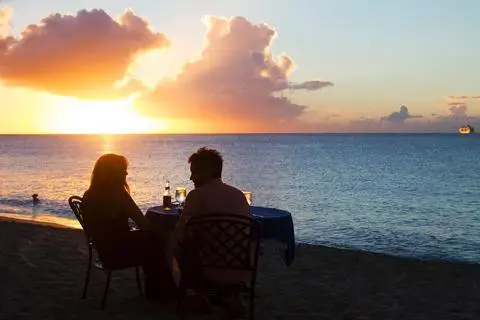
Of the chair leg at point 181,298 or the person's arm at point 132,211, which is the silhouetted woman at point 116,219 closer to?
the person's arm at point 132,211

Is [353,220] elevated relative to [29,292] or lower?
lower

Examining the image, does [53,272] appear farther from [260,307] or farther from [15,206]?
[15,206]

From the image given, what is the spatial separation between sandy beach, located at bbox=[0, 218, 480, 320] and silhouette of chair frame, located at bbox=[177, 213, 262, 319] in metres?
0.74

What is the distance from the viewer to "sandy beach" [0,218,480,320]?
5844 millimetres

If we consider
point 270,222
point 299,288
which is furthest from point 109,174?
point 299,288

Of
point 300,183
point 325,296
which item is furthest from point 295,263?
point 300,183

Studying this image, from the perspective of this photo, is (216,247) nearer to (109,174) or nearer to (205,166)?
(205,166)

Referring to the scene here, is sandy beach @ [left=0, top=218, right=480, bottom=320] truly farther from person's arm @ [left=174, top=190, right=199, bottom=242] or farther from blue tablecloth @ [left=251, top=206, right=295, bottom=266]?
person's arm @ [left=174, top=190, right=199, bottom=242]

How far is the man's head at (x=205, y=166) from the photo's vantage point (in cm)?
485

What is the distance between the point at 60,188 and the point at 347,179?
77.8 feet

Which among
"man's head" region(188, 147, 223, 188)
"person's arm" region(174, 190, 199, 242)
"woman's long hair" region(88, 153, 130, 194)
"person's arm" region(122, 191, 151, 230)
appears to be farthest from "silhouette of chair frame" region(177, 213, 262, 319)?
"woman's long hair" region(88, 153, 130, 194)

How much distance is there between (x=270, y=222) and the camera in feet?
17.7

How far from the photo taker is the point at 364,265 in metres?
8.76

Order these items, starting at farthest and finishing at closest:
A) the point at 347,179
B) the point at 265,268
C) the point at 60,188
Answer: 1. the point at 347,179
2. the point at 60,188
3. the point at 265,268
